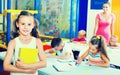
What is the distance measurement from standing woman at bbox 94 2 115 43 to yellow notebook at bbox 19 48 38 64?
2.43 m

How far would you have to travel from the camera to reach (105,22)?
3.86 m

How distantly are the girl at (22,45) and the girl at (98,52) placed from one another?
67 centimetres

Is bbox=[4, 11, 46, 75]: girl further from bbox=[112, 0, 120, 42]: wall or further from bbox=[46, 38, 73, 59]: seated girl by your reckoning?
bbox=[112, 0, 120, 42]: wall

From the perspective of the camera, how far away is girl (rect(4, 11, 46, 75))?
4.99 feet

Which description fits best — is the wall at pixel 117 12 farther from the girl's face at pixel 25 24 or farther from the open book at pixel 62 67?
the girl's face at pixel 25 24

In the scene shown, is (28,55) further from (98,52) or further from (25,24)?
(98,52)

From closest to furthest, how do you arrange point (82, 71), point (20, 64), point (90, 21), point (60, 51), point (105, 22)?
point (20, 64) → point (82, 71) → point (60, 51) → point (105, 22) → point (90, 21)

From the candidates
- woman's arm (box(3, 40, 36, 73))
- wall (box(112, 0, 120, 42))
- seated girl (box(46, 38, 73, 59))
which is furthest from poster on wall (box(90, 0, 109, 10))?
woman's arm (box(3, 40, 36, 73))

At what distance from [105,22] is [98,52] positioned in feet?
5.92

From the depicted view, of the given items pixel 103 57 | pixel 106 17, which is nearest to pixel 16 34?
pixel 103 57

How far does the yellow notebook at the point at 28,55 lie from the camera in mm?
1504

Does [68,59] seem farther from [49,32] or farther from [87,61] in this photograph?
[49,32]

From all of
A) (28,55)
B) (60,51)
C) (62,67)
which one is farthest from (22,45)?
(60,51)

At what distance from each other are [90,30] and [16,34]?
170 inches
